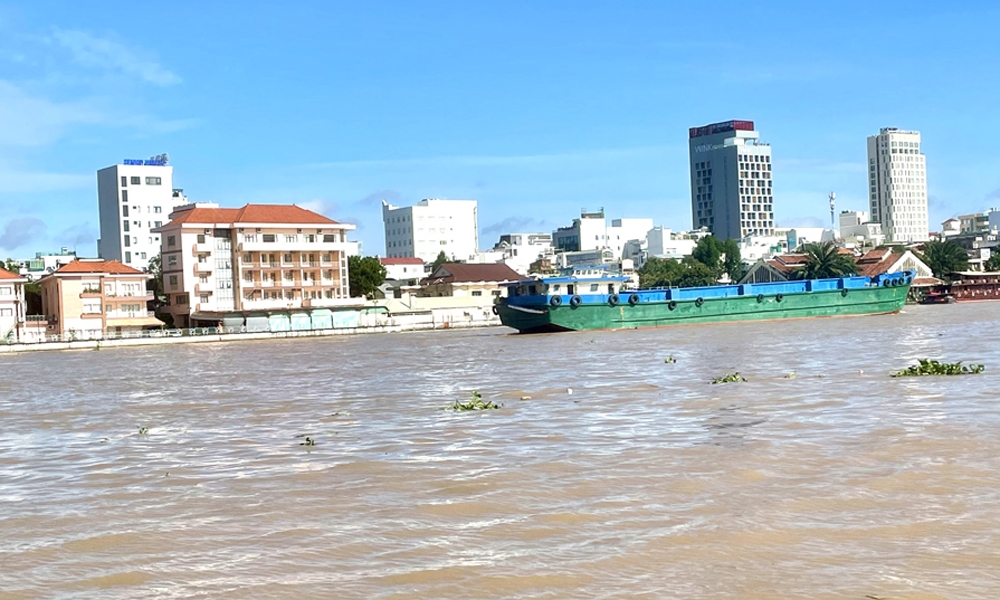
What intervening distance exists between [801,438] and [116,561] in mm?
5994

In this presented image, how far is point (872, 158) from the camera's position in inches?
6924

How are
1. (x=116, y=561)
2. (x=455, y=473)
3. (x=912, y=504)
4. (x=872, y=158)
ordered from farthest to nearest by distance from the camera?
(x=872, y=158)
(x=455, y=473)
(x=912, y=504)
(x=116, y=561)

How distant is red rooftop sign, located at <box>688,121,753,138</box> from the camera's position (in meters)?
182

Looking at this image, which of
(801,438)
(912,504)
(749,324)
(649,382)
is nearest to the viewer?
(912,504)

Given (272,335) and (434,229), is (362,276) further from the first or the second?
(434,229)

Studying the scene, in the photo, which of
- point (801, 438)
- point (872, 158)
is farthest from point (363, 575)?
point (872, 158)

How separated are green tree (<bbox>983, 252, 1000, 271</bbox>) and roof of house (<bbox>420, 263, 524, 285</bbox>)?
46.7 meters

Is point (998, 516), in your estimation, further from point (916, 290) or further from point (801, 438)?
point (916, 290)

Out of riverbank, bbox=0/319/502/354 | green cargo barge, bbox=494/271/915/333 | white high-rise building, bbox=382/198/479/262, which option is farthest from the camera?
white high-rise building, bbox=382/198/479/262

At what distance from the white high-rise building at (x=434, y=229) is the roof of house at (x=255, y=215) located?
4502 centimetres

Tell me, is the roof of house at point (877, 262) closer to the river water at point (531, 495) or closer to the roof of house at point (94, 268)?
the roof of house at point (94, 268)

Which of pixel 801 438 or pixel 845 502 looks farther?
pixel 801 438

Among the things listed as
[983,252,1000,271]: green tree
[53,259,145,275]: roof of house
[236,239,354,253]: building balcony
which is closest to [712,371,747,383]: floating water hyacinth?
[53,259,145,275]: roof of house

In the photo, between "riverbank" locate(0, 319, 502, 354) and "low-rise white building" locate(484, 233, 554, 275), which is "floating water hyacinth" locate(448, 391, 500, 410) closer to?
"riverbank" locate(0, 319, 502, 354)
